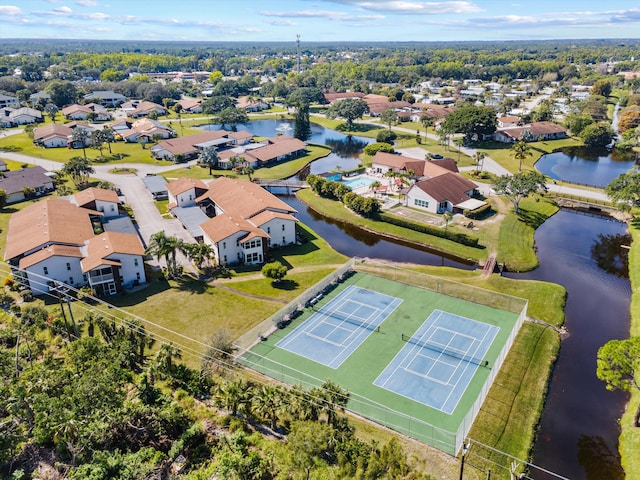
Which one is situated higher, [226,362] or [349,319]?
[226,362]

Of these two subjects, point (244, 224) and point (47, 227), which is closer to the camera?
point (47, 227)

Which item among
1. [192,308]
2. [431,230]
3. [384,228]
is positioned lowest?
[384,228]

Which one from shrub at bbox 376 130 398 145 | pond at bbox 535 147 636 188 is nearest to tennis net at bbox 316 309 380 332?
pond at bbox 535 147 636 188

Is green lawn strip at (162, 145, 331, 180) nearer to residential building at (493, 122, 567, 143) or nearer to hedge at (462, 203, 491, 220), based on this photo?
hedge at (462, 203, 491, 220)

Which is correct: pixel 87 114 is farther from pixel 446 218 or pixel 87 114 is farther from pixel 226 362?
pixel 226 362

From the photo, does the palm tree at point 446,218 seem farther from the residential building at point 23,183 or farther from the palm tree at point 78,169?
the residential building at point 23,183

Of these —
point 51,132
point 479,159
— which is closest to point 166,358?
point 479,159

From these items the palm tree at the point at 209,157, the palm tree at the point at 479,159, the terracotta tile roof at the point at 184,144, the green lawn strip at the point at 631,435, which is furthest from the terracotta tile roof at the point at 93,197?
the palm tree at the point at 479,159
